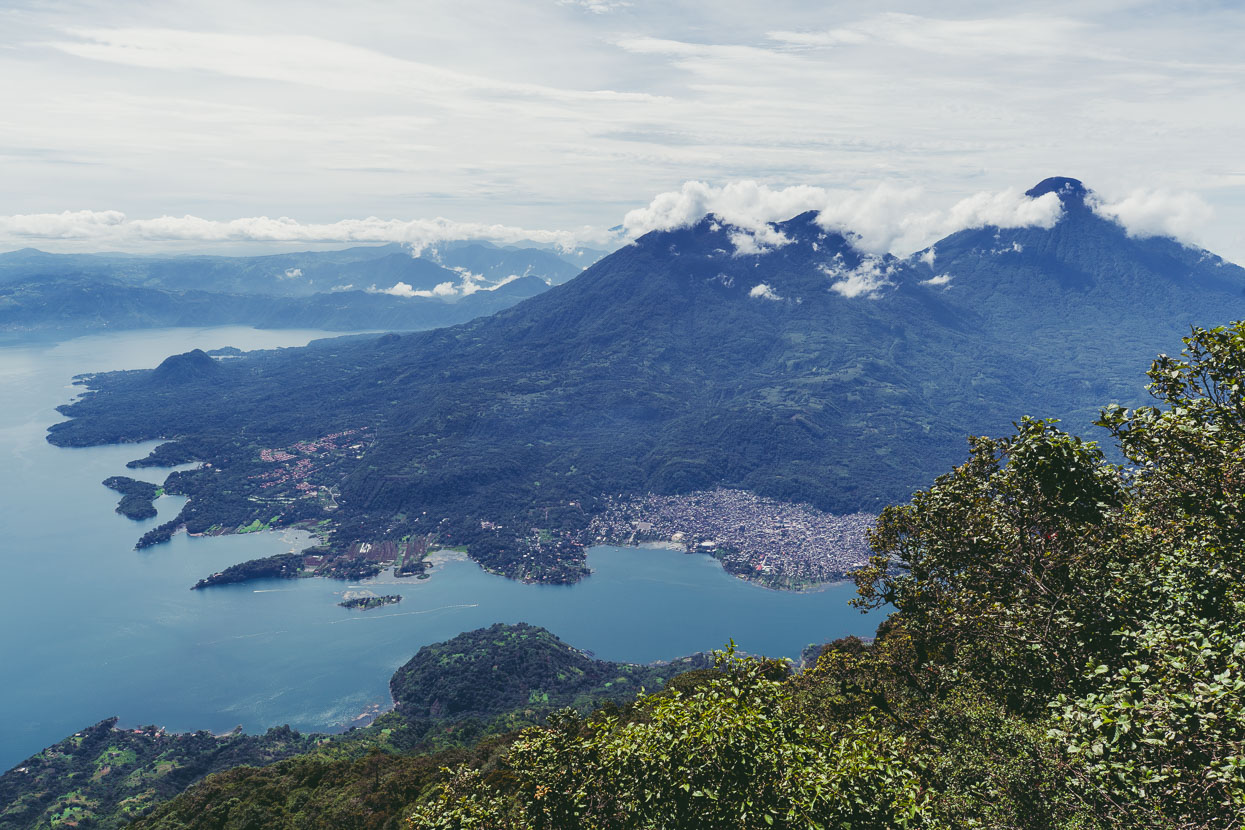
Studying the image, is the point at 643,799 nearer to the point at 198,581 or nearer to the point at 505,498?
the point at 198,581

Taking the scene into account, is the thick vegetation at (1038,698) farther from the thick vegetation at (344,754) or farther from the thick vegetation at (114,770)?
the thick vegetation at (114,770)

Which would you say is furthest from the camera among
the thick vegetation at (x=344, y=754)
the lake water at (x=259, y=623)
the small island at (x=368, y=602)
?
the small island at (x=368, y=602)

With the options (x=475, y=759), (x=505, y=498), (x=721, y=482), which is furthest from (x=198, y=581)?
(x=721, y=482)

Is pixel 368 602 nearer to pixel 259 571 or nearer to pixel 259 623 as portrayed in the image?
pixel 259 623

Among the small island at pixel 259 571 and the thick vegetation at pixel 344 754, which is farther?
the small island at pixel 259 571

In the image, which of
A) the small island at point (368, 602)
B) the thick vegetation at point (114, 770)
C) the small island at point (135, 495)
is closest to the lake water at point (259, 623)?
the small island at point (368, 602)

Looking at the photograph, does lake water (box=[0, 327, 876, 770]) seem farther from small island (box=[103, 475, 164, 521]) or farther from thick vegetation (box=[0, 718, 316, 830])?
small island (box=[103, 475, 164, 521])

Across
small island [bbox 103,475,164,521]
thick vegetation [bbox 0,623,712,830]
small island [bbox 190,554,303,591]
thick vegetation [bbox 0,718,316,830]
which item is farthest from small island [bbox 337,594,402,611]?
small island [bbox 103,475,164,521]
